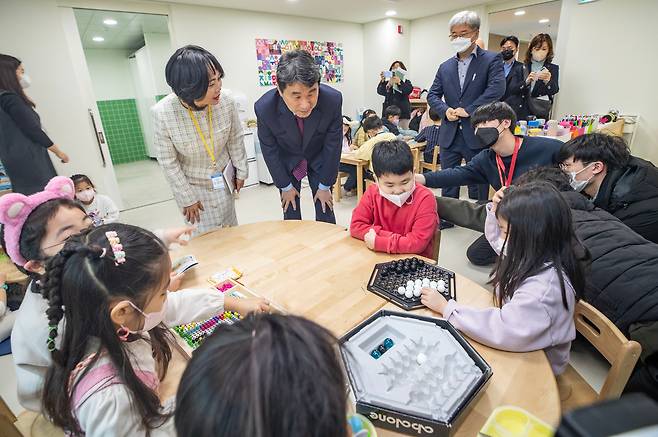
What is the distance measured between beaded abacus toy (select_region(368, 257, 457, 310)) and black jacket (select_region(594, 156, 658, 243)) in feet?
4.13

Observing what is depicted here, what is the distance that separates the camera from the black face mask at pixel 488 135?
190cm

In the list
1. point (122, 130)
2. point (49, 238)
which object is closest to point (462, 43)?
point (49, 238)

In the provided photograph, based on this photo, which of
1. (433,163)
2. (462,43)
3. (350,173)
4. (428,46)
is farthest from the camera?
(428,46)

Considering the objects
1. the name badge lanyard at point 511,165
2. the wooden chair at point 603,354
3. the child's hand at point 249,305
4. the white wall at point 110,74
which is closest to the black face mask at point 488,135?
the name badge lanyard at point 511,165

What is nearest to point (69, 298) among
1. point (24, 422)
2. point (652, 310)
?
point (24, 422)

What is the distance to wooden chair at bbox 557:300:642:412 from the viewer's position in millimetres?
772

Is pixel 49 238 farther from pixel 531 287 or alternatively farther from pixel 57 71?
pixel 57 71

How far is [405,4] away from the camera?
15.5 ft

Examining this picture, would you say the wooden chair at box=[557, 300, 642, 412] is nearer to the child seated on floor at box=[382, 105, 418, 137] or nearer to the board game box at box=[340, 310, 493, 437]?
the board game box at box=[340, 310, 493, 437]

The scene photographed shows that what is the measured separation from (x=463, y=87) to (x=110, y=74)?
6.95 metres

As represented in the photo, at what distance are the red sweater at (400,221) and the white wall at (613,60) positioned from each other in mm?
4019

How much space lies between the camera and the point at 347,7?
4680 millimetres

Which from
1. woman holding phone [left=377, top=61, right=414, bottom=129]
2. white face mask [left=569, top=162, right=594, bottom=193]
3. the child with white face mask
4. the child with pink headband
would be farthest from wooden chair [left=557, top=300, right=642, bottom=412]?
woman holding phone [left=377, top=61, right=414, bottom=129]

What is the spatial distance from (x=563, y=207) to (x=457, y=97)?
82.9 inches
